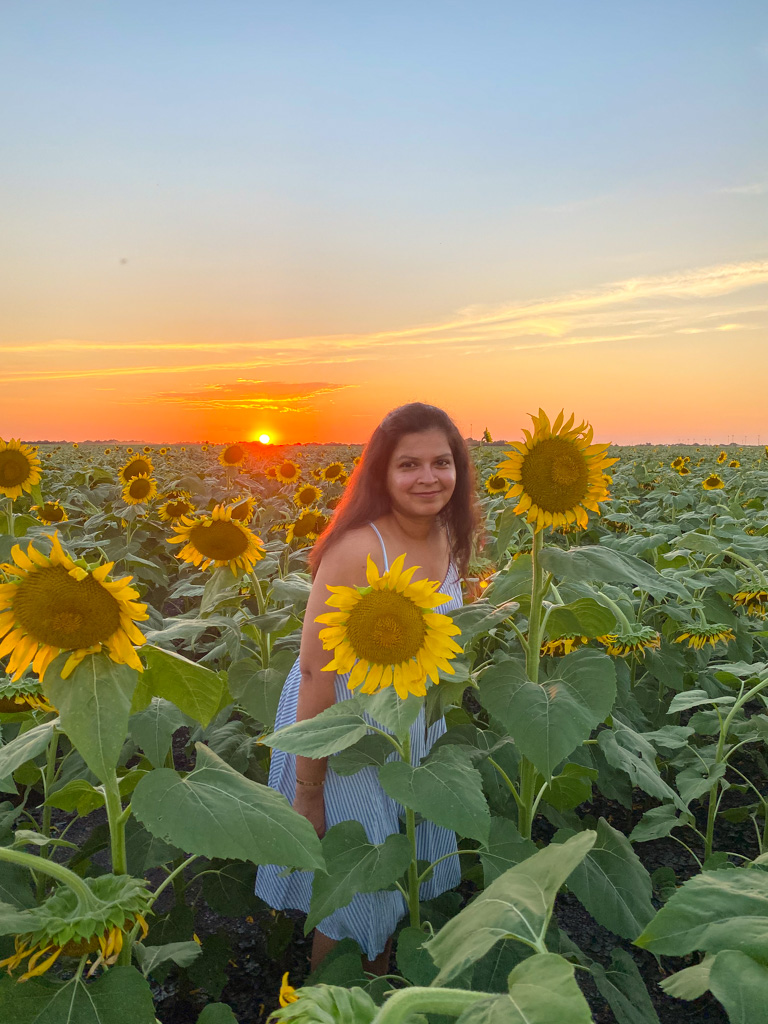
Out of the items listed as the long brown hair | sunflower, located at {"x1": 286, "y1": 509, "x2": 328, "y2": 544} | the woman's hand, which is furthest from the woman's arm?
sunflower, located at {"x1": 286, "y1": 509, "x2": 328, "y2": 544}

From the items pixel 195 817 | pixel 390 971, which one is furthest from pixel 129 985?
pixel 390 971

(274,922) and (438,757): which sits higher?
(438,757)

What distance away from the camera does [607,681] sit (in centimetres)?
193

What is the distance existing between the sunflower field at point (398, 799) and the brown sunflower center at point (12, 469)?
824 millimetres

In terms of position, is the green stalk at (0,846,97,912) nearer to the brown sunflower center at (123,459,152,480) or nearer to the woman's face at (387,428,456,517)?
the woman's face at (387,428,456,517)

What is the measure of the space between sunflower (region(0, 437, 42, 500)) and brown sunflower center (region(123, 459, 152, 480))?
2.80 meters

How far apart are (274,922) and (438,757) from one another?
5.36ft

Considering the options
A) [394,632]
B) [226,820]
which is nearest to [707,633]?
[394,632]

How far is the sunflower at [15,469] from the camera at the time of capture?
480cm

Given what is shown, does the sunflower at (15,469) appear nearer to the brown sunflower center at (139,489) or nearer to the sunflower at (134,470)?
the brown sunflower center at (139,489)

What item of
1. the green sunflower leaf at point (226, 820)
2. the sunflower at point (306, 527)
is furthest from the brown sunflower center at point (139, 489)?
the green sunflower leaf at point (226, 820)

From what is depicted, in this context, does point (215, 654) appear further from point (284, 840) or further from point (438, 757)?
point (284, 840)

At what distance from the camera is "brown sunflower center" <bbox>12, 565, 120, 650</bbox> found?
4.60ft

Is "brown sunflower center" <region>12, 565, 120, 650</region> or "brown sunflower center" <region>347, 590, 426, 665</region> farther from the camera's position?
"brown sunflower center" <region>347, 590, 426, 665</region>
